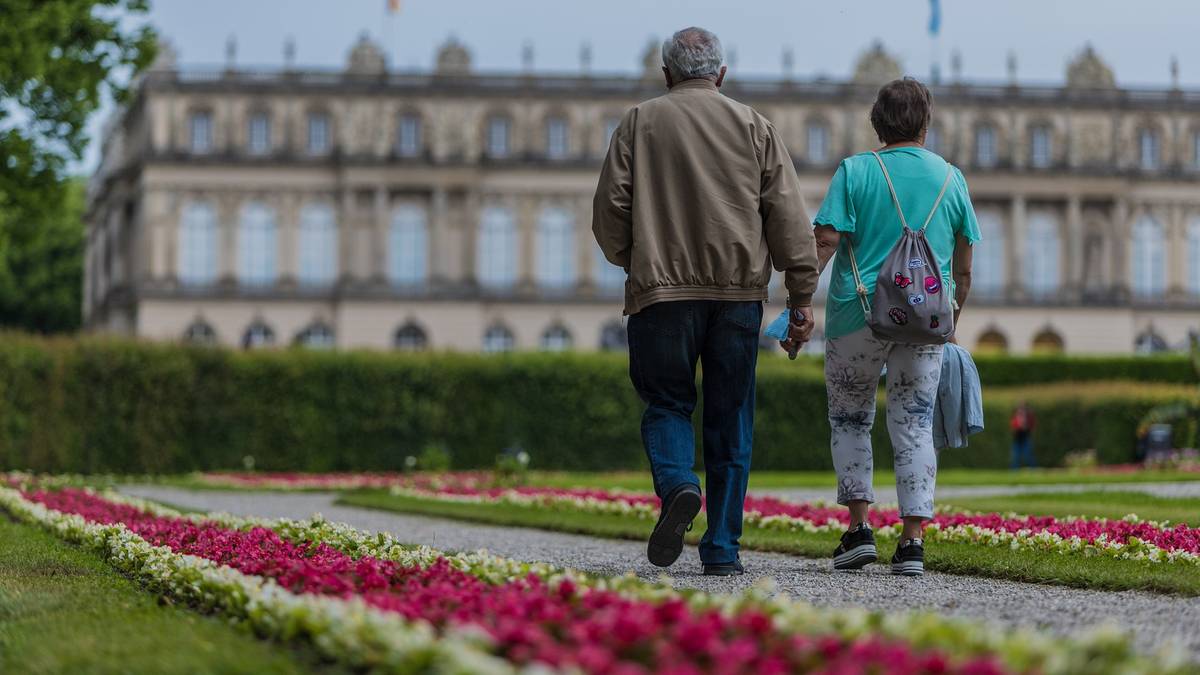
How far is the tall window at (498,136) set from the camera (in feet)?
217

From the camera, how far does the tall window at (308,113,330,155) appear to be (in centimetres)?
6525

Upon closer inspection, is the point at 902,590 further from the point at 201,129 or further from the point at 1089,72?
the point at 1089,72

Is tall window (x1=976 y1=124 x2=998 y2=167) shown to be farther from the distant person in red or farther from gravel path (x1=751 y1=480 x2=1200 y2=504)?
gravel path (x1=751 y1=480 x2=1200 y2=504)

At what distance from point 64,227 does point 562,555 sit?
7333 centimetres

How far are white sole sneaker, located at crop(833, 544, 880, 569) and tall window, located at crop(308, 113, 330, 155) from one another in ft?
194

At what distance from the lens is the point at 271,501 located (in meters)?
18.7

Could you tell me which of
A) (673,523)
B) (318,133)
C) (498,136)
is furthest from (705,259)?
(318,133)

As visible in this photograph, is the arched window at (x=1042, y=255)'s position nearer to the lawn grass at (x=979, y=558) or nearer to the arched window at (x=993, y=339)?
the arched window at (x=993, y=339)

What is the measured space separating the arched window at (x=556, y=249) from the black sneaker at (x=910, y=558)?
57.5 meters

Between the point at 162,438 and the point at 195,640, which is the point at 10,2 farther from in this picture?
the point at 195,640

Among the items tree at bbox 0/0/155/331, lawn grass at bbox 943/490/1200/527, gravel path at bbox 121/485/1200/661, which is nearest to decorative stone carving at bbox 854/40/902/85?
tree at bbox 0/0/155/331

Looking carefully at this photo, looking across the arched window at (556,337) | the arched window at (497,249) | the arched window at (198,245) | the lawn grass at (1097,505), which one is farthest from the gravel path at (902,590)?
the arched window at (198,245)

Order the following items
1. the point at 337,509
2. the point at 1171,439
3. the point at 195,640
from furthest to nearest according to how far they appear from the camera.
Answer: the point at 1171,439
the point at 337,509
the point at 195,640

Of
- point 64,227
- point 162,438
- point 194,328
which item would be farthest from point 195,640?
point 64,227
